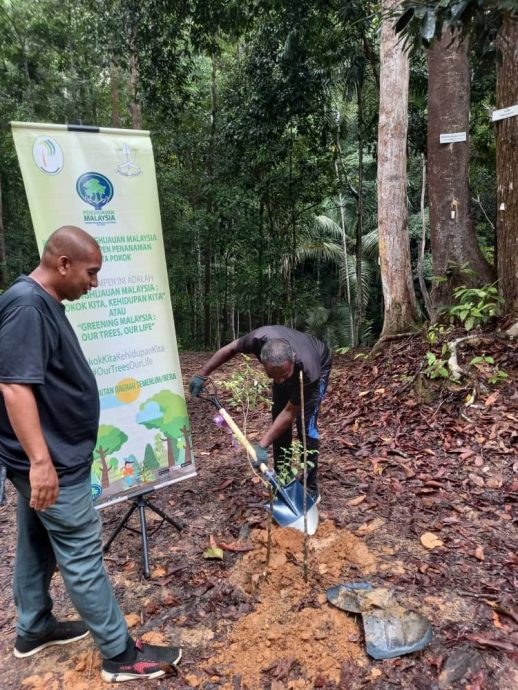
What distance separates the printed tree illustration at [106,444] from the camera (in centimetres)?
277

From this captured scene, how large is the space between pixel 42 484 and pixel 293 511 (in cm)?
173

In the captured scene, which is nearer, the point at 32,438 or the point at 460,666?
the point at 32,438

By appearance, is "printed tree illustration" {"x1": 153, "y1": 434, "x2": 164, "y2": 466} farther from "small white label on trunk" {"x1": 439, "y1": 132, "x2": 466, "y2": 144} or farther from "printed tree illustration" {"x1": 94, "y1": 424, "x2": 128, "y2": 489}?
"small white label on trunk" {"x1": 439, "y1": 132, "x2": 466, "y2": 144}

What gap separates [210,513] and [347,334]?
11.1 meters

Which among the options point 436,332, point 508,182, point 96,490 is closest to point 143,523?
point 96,490

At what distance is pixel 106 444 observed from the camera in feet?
9.16

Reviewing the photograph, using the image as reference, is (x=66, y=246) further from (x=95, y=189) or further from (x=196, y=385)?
(x=196, y=385)

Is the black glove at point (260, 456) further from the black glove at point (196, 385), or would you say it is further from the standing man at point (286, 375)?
the black glove at point (196, 385)

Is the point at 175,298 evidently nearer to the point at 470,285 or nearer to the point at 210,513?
the point at 470,285

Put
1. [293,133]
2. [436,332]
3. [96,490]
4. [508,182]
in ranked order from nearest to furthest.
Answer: [96,490] < [508,182] < [436,332] < [293,133]

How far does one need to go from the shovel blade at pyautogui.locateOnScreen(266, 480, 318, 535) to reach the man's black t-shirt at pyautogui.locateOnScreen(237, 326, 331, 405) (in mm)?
654

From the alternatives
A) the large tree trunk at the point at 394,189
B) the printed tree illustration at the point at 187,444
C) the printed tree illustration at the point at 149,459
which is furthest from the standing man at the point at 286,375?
the large tree trunk at the point at 394,189

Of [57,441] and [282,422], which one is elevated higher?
[57,441]

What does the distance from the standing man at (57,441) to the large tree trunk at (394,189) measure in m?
4.72
